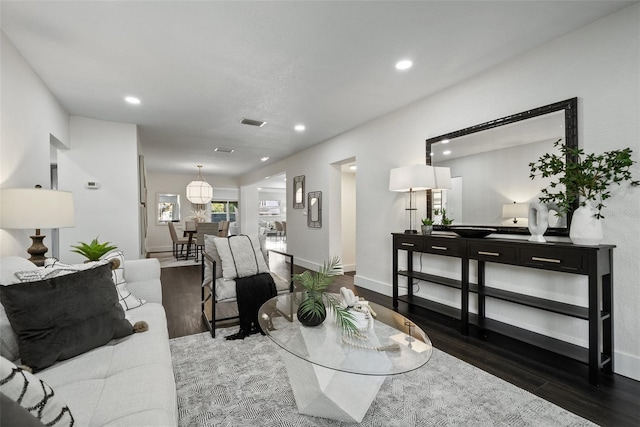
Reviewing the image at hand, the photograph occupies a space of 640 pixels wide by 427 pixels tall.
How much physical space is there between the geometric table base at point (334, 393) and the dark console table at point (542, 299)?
A: 5.10 feet

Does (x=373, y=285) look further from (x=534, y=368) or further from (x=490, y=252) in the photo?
(x=534, y=368)

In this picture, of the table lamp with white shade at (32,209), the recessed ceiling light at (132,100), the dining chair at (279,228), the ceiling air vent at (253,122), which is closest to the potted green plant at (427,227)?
the ceiling air vent at (253,122)

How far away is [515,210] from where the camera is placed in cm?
274

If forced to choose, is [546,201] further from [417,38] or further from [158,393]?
[158,393]

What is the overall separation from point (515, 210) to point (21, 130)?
4.40 metres

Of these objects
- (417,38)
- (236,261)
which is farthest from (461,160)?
(236,261)

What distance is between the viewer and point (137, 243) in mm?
4594

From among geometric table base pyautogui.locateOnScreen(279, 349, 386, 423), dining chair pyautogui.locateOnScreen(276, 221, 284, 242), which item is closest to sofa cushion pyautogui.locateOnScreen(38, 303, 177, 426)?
geometric table base pyautogui.locateOnScreen(279, 349, 386, 423)

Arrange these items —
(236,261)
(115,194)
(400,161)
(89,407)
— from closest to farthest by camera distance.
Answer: (89,407)
(236,261)
(400,161)
(115,194)

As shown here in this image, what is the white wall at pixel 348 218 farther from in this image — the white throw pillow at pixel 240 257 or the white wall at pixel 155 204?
the white wall at pixel 155 204

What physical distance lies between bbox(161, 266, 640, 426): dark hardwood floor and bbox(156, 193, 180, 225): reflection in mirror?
22.8 feet

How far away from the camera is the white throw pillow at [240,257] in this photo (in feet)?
9.86

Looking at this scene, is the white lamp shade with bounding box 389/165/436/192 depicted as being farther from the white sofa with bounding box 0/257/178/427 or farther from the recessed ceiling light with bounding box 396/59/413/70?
the white sofa with bounding box 0/257/178/427

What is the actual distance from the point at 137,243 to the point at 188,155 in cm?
286
